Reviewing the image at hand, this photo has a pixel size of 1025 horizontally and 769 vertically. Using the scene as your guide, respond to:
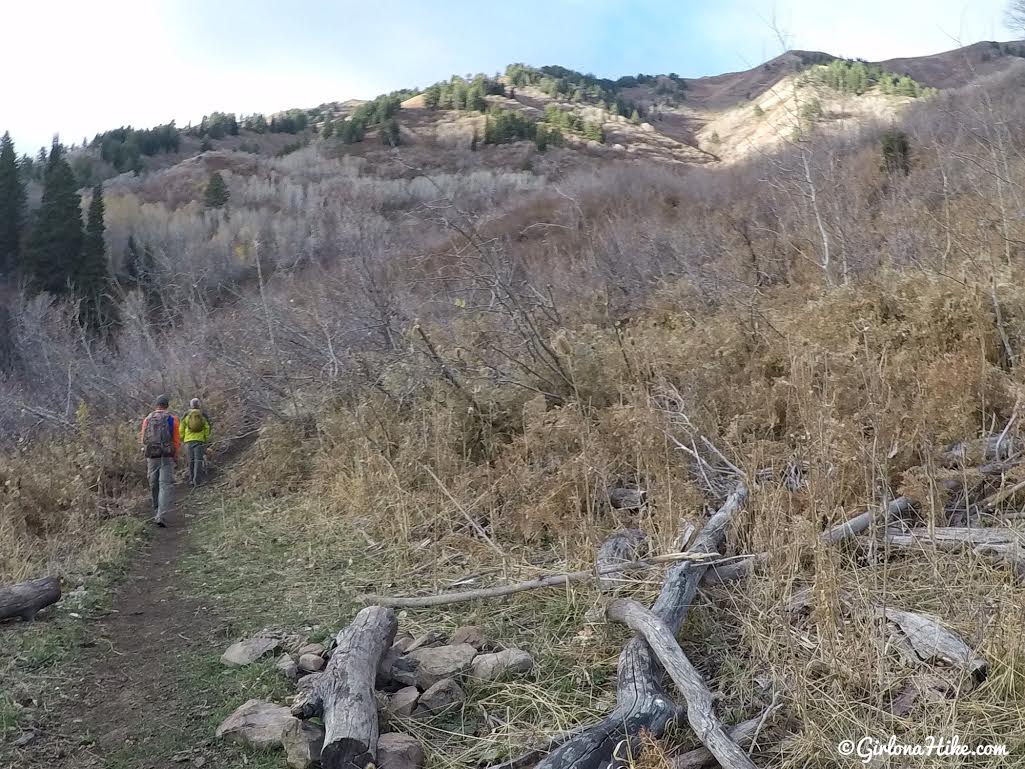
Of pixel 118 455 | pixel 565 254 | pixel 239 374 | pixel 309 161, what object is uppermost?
pixel 309 161

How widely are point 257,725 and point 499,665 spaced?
119 centimetres

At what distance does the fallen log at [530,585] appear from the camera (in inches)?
159

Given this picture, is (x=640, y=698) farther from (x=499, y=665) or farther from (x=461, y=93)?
(x=461, y=93)

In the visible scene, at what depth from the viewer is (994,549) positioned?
12.2 ft

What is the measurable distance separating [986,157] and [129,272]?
37225mm

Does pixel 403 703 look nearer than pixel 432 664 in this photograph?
Yes

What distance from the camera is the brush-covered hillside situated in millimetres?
3172

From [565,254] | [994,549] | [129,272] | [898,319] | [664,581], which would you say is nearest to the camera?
[994,549]

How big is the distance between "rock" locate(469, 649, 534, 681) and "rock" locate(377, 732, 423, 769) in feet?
1.91

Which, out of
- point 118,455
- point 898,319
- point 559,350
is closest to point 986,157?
point 898,319

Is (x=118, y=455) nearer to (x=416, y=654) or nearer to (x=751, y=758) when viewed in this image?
(x=416, y=654)

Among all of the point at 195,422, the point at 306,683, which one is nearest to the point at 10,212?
the point at 195,422

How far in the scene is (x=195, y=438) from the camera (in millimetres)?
10797

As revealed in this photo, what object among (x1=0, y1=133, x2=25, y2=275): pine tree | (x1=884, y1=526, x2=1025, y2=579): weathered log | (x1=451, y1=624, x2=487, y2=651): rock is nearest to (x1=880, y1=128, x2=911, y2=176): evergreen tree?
(x1=884, y1=526, x2=1025, y2=579): weathered log
